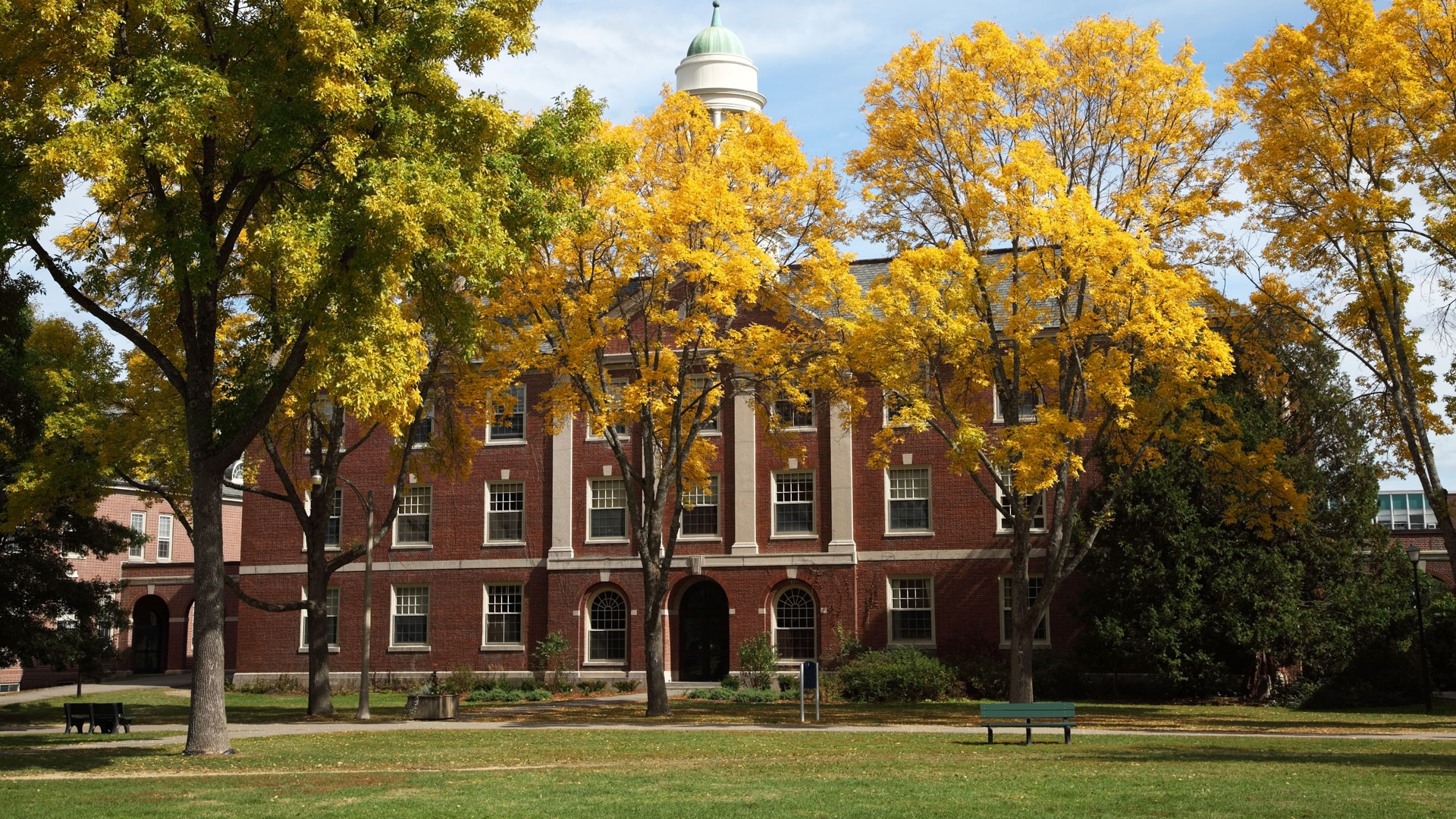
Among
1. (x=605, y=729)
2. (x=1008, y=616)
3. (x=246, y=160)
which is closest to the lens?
(x=246, y=160)

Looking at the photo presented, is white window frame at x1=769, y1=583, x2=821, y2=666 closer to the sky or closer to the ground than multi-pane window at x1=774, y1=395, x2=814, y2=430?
closer to the ground

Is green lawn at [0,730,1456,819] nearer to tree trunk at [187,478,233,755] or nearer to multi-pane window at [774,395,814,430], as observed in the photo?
tree trunk at [187,478,233,755]

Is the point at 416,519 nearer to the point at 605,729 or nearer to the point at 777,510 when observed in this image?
the point at 777,510

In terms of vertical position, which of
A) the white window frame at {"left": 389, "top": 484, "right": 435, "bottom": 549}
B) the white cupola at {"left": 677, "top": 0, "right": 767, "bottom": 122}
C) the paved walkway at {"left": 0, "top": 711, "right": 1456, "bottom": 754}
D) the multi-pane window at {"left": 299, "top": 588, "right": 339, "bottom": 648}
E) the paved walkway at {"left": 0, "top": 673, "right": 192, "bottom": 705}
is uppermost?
the white cupola at {"left": 677, "top": 0, "right": 767, "bottom": 122}

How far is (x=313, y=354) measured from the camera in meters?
17.7

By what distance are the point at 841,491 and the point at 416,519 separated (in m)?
14.3

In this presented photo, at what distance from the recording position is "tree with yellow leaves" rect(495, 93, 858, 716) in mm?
26906

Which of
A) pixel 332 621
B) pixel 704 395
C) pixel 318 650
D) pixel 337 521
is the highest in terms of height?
pixel 704 395

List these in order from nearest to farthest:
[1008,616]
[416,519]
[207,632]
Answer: [207,632]
[1008,616]
[416,519]

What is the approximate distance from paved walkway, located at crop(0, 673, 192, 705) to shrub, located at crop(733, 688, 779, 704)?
57.8 feet

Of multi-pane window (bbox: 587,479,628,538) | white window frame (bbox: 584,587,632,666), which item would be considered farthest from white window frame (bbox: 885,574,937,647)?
multi-pane window (bbox: 587,479,628,538)

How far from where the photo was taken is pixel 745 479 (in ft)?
130

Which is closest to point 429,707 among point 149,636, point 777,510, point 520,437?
point 777,510

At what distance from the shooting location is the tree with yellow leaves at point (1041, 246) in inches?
989
